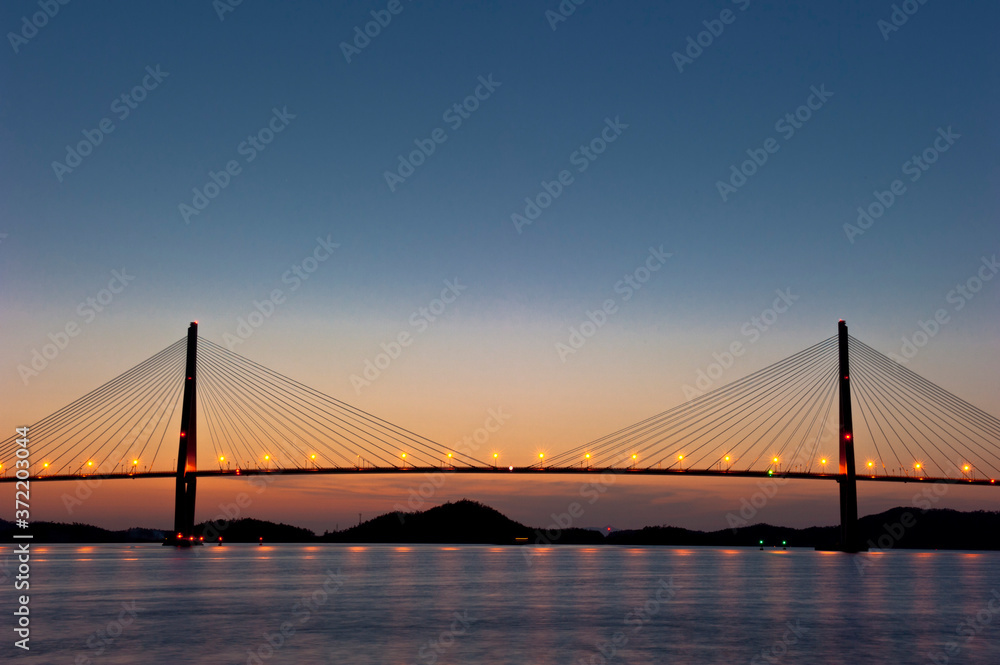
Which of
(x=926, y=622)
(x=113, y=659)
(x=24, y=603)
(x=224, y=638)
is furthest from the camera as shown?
(x=24, y=603)

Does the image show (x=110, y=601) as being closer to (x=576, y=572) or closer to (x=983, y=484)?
(x=576, y=572)

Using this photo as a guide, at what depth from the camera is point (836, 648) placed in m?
26.0

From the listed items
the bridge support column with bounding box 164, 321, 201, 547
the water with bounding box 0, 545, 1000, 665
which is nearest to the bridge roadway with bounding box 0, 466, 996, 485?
the bridge support column with bounding box 164, 321, 201, 547

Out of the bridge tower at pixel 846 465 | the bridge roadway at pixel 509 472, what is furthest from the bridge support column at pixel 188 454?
the bridge tower at pixel 846 465

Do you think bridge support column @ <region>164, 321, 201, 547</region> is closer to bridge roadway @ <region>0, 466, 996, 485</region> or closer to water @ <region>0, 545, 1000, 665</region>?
bridge roadway @ <region>0, 466, 996, 485</region>

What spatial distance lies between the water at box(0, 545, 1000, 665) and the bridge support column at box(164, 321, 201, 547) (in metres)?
20.8

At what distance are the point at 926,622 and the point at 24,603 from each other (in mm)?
32006

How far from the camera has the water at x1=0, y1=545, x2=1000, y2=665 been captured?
79.9 feet

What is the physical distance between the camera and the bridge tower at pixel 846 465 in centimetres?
7319

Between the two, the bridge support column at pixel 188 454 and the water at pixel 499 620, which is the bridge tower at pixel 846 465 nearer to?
the water at pixel 499 620

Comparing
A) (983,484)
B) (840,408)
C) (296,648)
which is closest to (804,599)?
(296,648)

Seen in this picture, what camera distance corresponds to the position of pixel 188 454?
75.7m

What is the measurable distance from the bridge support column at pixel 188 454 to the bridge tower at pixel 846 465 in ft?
163

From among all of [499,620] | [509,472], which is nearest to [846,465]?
[509,472]
